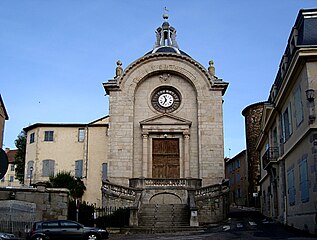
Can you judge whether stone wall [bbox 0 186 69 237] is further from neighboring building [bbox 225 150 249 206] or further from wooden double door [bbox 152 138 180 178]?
neighboring building [bbox 225 150 249 206]

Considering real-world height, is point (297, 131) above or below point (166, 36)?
below

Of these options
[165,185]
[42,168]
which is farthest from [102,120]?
[165,185]

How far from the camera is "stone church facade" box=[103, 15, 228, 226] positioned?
31875 mm

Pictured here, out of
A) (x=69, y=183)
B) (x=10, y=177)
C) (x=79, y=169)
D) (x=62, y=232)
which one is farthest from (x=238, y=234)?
(x=10, y=177)

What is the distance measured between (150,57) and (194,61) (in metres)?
3.25

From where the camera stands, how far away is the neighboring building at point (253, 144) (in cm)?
4472

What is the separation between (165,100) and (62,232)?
1715cm

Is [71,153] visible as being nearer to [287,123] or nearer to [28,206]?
[28,206]

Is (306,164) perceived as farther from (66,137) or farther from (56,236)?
(66,137)

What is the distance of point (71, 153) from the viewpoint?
3994cm

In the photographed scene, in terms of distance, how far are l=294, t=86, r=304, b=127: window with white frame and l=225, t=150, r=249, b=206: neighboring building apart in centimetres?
2922

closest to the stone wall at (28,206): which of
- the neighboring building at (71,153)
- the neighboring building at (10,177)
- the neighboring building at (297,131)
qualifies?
the neighboring building at (297,131)

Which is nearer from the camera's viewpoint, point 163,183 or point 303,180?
point 303,180

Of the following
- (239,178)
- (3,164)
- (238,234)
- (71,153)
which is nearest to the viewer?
(3,164)
